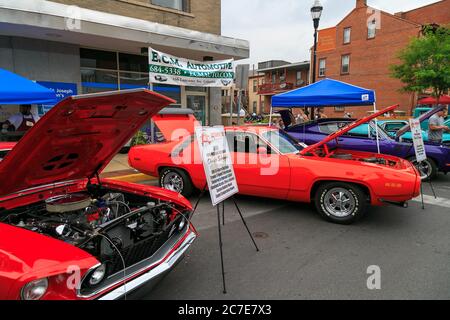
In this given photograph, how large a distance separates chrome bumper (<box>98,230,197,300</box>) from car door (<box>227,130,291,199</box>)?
2.49 meters

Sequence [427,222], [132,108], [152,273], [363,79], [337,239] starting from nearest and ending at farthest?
[152,273], [132,108], [337,239], [427,222], [363,79]

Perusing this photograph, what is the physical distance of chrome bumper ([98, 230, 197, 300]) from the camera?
2.17 metres

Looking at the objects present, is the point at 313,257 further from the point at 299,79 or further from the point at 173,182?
the point at 299,79

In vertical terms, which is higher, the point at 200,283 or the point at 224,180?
the point at 224,180

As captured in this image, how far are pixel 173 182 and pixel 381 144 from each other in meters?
5.03

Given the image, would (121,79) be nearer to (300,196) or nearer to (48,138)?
(300,196)

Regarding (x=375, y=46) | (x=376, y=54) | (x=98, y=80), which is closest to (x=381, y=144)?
(x=98, y=80)

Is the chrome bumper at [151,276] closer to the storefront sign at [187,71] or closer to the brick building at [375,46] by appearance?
the storefront sign at [187,71]

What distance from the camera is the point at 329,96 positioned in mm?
7828

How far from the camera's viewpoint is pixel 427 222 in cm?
496

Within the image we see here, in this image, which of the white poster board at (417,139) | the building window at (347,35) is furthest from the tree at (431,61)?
the white poster board at (417,139)

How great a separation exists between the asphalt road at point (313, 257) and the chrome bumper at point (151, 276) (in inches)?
3.7

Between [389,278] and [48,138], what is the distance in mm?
3476
